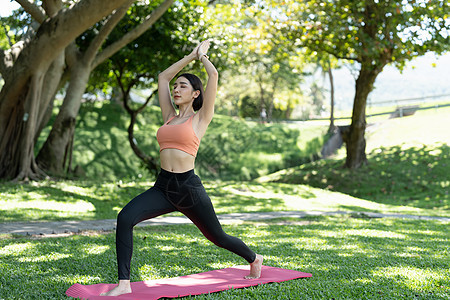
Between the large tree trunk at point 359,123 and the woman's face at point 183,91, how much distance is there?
609 inches

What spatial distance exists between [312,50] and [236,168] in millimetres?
6657

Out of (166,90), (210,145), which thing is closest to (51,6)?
(166,90)

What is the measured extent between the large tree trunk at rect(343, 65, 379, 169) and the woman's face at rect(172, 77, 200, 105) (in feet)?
50.8

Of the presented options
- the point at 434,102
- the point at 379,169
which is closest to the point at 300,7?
the point at 379,169

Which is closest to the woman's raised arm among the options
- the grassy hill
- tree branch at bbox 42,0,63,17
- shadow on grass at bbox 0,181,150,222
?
shadow on grass at bbox 0,181,150,222

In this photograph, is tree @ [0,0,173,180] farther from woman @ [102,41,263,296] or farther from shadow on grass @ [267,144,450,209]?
shadow on grass @ [267,144,450,209]

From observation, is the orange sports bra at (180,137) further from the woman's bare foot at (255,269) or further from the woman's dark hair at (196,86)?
the woman's bare foot at (255,269)

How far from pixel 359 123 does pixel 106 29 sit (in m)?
10.7

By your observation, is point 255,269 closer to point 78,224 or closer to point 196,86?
point 196,86

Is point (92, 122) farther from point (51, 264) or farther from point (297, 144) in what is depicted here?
point (51, 264)

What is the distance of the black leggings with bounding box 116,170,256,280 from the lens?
4.14 meters

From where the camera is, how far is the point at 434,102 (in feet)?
114

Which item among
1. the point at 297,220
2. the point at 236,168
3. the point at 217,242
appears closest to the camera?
the point at 217,242

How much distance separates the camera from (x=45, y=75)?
13688 mm
